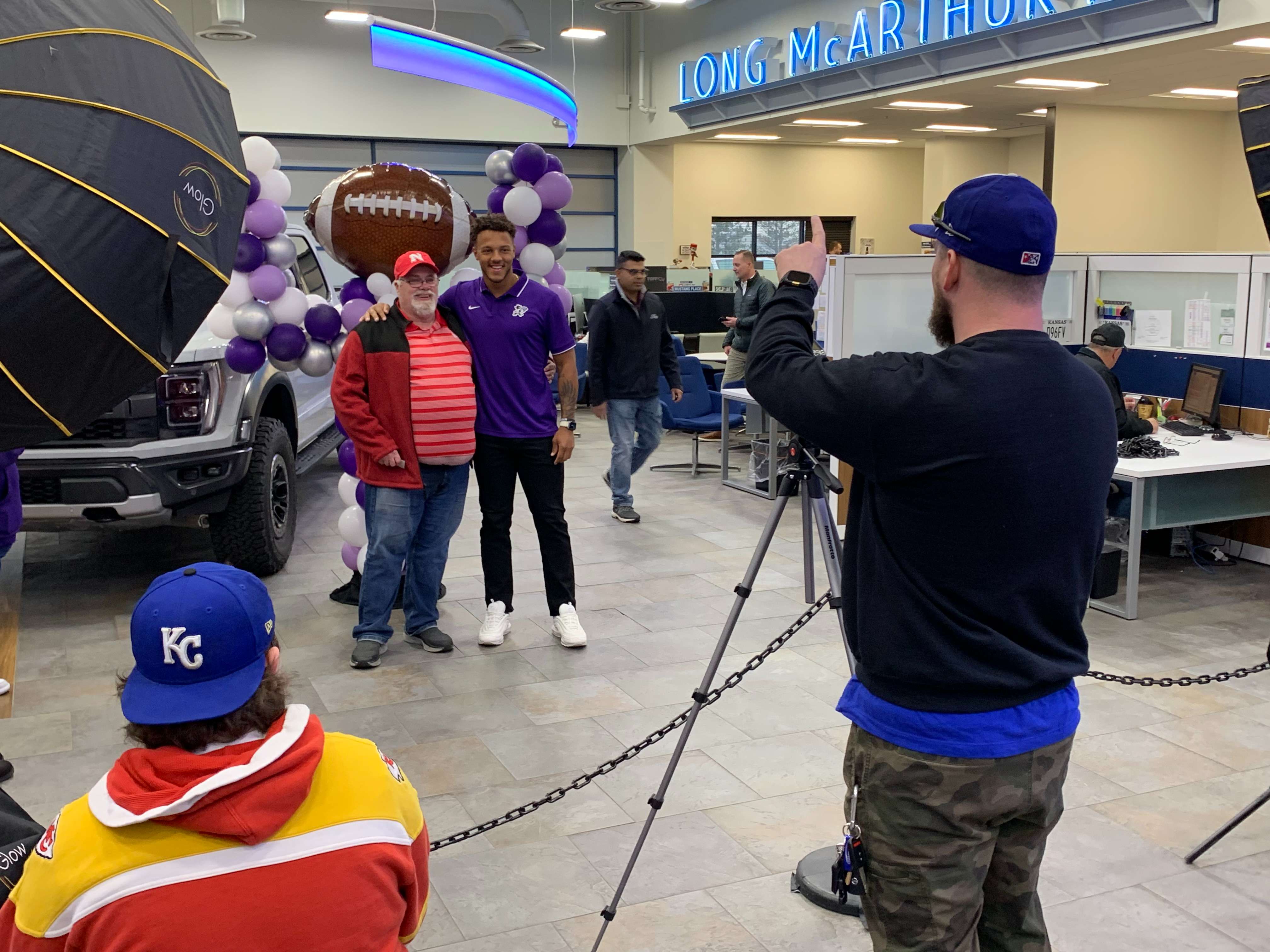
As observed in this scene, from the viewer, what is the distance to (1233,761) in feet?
13.6

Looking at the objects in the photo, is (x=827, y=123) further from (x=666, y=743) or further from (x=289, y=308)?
(x=666, y=743)

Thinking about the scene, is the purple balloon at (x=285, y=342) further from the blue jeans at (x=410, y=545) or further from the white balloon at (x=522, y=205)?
the white balloon at (x=522, y=205)

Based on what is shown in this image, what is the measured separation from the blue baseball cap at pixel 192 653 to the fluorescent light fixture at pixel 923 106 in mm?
12221

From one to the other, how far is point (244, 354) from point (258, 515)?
958mm

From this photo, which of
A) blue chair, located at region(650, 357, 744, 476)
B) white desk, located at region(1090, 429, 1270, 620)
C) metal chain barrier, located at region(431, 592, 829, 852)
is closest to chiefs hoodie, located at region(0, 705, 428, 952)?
metal chain barrier, located at region(431, 592, 829, 852)

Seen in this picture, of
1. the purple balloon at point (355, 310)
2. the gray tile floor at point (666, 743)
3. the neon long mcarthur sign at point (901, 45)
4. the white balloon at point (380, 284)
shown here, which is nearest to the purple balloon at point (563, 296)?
the white balloon at point (380, 284)

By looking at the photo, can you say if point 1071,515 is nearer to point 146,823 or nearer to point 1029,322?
point 1029,322

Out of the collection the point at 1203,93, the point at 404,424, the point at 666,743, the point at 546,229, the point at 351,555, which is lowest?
the point at 666,743

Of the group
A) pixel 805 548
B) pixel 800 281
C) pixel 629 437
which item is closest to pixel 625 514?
pixel 629 437

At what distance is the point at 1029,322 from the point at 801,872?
1.93m

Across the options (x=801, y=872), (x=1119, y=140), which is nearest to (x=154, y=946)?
(x=801, y=872)

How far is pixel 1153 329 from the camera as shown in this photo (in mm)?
7277

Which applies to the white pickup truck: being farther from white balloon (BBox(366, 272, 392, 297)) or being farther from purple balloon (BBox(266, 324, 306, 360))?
white balloon (BBox(366, 272, 392, 297))

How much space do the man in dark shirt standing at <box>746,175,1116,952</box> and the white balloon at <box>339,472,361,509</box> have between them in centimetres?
396
